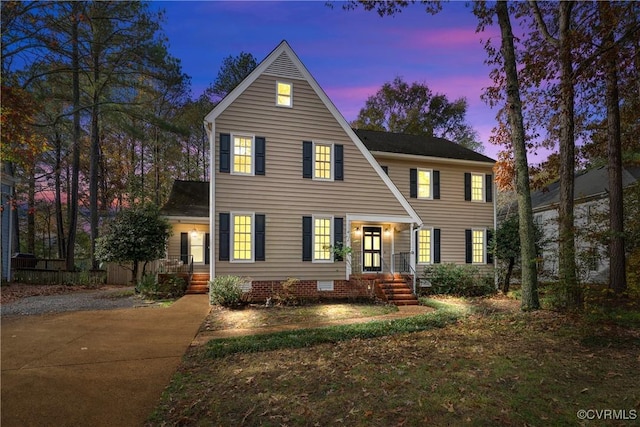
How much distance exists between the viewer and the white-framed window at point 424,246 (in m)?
15.5

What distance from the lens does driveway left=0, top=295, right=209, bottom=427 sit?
12.9 ft

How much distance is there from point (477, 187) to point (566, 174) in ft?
21.7

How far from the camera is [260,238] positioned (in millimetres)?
11945

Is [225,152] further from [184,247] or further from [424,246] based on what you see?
[424,246]

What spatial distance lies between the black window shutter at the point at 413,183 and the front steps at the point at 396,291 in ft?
A: 14.5

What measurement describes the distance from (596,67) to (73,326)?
1387 centimetres

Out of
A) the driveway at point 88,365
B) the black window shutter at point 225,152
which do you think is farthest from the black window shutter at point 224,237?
the driveway at point 88,365

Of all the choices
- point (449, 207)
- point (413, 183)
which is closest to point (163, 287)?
point (413, 183)

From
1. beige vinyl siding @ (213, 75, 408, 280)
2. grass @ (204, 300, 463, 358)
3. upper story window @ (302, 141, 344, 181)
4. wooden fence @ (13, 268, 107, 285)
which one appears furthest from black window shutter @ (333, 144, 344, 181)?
wooden fence @ (13, 268, 107, 285)

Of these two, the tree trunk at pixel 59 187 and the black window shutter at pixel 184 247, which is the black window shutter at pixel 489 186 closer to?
the black window shutter at pixel 184 247

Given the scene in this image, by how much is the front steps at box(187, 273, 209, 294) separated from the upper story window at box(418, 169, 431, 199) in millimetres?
10245

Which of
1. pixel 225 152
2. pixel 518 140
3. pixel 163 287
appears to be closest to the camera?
pixel 518 140

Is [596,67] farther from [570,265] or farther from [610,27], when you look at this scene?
[570,265]

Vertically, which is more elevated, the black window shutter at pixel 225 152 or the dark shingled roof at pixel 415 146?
the dark shingled roof at pixel 415 146
